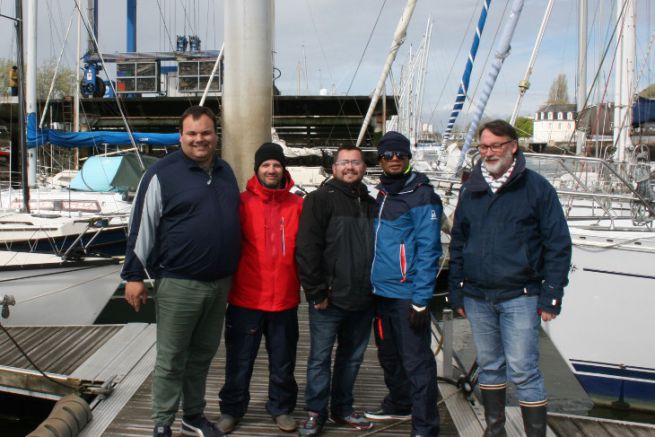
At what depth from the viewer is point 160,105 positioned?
→ 83.6 feet

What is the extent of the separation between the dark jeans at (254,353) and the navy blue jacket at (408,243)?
60cm

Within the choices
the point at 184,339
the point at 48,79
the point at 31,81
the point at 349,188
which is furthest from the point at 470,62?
the point at 48,79

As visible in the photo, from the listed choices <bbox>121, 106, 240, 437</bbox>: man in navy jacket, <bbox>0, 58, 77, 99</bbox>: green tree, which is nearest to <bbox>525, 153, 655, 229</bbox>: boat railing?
<bbox>121, 106, 240, 437</bbox>: man in navy jacket

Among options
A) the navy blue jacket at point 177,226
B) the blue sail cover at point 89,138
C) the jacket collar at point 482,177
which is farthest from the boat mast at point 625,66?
the blue sail cover at point 89,138

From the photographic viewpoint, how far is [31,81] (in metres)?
11.9

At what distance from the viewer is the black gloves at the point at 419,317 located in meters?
3.06

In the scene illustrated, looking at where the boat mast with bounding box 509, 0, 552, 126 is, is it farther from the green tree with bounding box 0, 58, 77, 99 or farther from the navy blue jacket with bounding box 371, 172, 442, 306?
the green tree with bounding box 0, 58, 77, 99

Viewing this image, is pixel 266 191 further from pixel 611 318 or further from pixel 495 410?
pixel 611 318

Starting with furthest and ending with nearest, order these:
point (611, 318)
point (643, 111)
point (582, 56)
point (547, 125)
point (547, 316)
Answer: point (547, 125), point (582, 56), point (643, 111), point (611, 318), point (547, 316)

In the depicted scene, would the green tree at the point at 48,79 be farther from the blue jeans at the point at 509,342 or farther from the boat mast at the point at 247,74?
the blue jeans at the point at 509,342

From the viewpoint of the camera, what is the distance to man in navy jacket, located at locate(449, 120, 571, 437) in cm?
285

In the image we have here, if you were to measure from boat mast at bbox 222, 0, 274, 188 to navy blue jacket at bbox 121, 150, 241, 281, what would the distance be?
8.78 feet

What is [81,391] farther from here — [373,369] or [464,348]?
[464,348]

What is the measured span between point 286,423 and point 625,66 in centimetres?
1008
